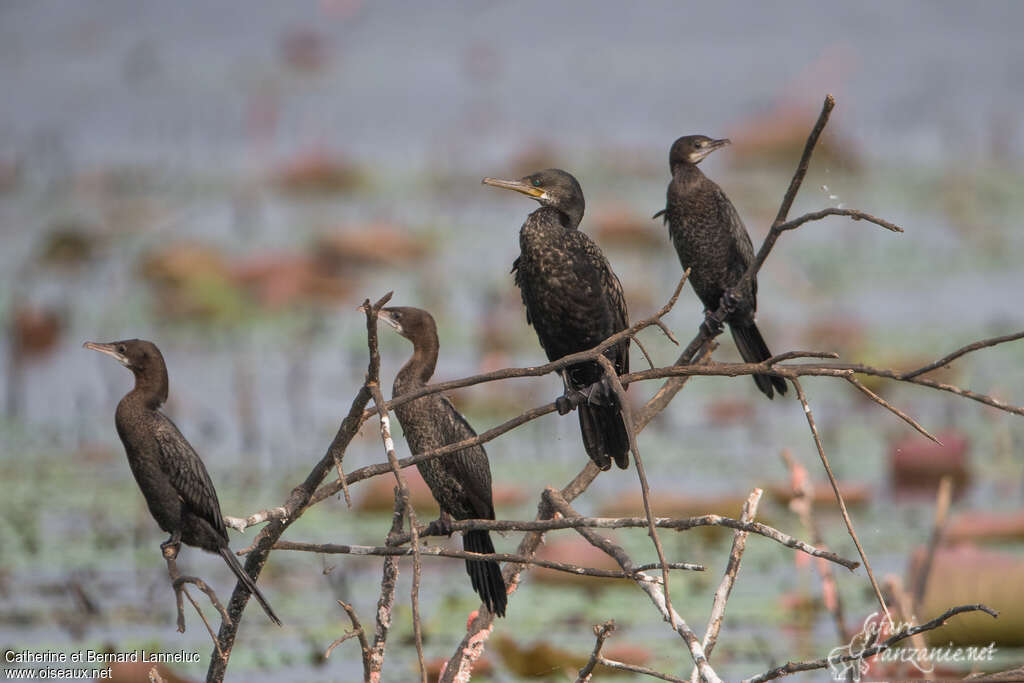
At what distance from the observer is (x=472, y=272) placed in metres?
10.8

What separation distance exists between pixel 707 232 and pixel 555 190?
2.92 ft

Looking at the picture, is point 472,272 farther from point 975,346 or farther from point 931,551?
point 975,346

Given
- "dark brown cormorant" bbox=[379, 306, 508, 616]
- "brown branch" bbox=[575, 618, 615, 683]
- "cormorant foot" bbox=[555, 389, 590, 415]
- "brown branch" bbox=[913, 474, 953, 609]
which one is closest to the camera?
"brown branch" bbox=[575, 618, 615, 683]

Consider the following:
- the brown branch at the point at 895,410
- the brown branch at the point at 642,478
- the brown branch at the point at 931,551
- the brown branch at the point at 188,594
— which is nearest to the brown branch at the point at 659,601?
the brown branch at the point at 642,478

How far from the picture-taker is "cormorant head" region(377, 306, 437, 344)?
4.10m

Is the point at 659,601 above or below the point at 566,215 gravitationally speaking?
below

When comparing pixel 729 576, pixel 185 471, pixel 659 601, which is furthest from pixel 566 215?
pixel 659 601

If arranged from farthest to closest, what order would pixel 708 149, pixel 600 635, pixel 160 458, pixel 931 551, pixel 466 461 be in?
pixel 931 551, pixel 708 149, pixel 466 461, pixel 160 458, pixel 600 635

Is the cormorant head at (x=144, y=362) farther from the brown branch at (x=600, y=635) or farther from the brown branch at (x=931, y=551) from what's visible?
the brown branch at (x=931, y=551)

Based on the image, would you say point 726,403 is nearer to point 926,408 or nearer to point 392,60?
point 926,408

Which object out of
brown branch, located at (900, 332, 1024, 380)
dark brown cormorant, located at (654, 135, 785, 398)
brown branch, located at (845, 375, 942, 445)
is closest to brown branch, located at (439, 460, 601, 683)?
brown branch, located at (845, 375, 942, 445)

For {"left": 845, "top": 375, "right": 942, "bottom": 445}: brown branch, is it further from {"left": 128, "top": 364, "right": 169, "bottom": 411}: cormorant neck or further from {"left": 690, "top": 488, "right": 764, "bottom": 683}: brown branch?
{"left": 128, "top": 364, "right": 169, "bottom": 411}: cormorant neck

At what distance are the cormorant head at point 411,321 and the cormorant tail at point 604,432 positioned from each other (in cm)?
44

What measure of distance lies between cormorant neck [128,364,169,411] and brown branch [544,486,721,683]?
916 mm
